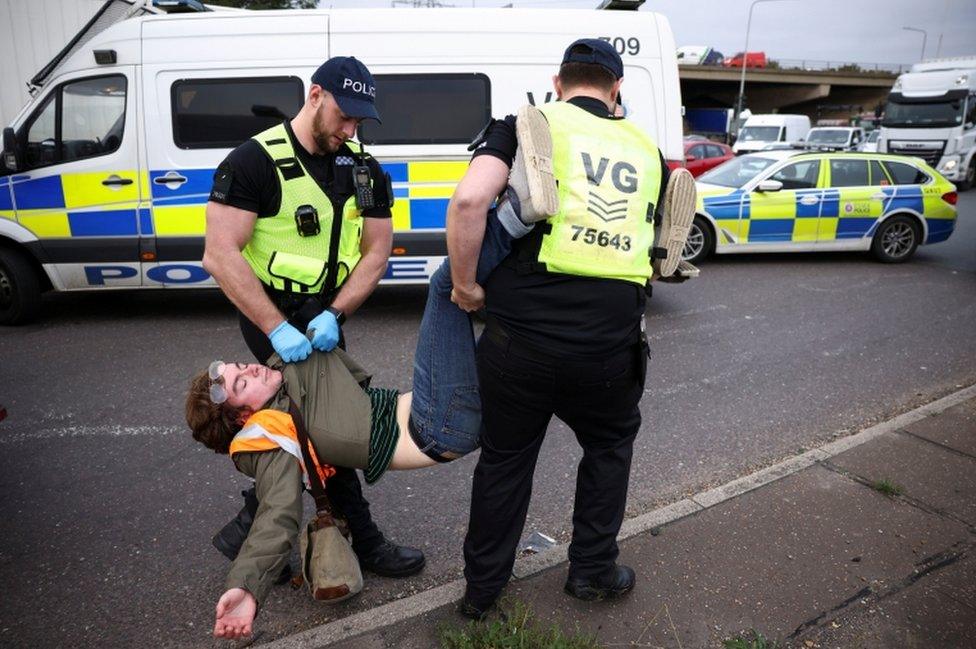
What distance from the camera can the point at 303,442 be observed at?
2027 millimetres

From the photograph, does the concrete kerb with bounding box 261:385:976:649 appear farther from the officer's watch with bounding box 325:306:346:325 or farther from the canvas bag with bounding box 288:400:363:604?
the officer's watch with bounding box 325:306:346:325

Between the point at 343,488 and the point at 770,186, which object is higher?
the point at 770,186

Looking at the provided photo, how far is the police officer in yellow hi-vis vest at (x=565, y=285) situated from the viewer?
1.94 m

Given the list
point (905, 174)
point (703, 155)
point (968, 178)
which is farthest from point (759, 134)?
point (905, 174)

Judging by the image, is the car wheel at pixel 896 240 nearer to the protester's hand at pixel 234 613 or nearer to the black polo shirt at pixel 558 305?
the black polo shirt at pixel 558 305

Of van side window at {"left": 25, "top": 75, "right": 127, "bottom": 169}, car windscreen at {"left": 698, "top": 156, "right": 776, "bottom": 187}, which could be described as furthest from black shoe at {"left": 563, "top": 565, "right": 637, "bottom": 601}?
car windscreen at {"left": 698, "top": 156, "right": 776, "bottom": 187}

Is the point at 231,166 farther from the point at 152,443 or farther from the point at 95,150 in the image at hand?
the point at 95,150

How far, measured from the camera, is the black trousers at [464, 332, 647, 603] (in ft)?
6.68

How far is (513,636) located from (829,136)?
28.2 metres

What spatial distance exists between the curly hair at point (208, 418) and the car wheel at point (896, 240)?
29.3ft

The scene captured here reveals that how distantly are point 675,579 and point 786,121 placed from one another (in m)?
28.6

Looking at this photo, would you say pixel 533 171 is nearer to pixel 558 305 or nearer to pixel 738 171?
pixel 558 305

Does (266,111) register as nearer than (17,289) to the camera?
Yes

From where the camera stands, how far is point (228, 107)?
5.55m
